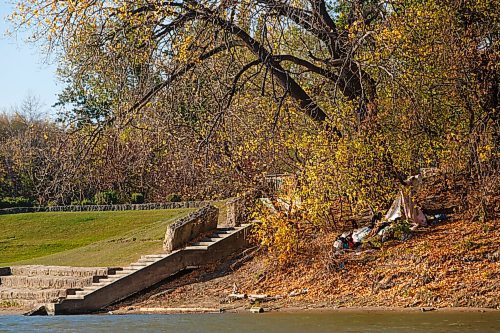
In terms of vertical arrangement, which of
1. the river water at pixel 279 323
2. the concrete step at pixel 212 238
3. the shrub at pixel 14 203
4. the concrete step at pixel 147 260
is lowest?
the river water at pixel 279 323

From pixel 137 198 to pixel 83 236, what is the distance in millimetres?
9680

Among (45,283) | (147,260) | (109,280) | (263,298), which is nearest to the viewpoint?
(263,298)

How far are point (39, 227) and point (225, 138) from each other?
1910cm

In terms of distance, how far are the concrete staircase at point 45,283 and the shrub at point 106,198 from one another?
62.4 feet

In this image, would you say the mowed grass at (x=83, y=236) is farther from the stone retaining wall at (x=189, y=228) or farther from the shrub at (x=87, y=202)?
the shrub at (x=87, y=202)

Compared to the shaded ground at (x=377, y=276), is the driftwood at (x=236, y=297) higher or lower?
lower

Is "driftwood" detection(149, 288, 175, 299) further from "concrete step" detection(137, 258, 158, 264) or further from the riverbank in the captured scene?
"concrete step" detection(137, 258, 158, 264)

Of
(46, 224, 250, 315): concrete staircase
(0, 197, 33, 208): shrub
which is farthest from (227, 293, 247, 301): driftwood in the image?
(0, 197, 33, 208): shrub

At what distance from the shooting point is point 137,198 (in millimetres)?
49562

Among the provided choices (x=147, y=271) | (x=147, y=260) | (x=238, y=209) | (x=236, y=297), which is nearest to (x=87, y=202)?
(x=238, y=209)

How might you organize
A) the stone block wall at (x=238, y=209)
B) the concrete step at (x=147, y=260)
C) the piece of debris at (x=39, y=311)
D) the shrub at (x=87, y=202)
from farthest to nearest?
1. the shrub at (x=87, y=202)
2. the stone block wall at (x=238, y=209)
3. the concrete step at (x=147, y=260)
4. the piece of debris at (x=39, y=311)

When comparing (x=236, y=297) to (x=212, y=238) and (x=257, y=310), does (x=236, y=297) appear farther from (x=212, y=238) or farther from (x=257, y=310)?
(x=212, y=238)

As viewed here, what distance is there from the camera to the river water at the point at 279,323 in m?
16.9

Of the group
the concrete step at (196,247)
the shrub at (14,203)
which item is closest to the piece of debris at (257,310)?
the concrete step at (196,247)
